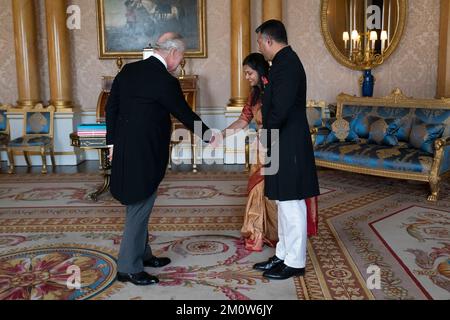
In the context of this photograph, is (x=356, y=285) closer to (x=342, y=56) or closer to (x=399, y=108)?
(x=399, y=108)

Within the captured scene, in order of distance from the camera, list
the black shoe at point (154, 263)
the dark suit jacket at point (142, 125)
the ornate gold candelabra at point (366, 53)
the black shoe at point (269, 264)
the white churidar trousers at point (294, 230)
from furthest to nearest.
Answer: the ornate gold candelabra at point (366, 53) → the black shoe at point (154, 263) → the black shoe at point (269, 264) → the white churidar trousers at point (294, 230) → the dark suit jacket at point (142, 125)

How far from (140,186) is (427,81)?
6.31m

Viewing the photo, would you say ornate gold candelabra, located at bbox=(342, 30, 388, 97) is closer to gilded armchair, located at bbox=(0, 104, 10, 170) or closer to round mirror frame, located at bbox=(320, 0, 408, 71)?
round mirror frame, located at bbox=(320, 0, 408, 71)

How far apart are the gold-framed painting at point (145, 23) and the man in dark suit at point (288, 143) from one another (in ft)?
16.6

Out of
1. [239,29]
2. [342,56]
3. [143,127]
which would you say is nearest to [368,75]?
[342,56]

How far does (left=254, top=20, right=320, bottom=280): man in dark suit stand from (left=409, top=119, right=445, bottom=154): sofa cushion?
3031 millimetres

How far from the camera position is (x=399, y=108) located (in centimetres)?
635

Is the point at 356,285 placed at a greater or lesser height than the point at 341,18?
lesser

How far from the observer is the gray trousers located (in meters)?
3.11

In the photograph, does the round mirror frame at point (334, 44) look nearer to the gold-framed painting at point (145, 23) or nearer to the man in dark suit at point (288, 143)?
the gold-framed painting at point (145, 23)

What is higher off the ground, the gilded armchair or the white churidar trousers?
the gilded armchair

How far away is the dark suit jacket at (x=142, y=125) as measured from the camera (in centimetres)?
294

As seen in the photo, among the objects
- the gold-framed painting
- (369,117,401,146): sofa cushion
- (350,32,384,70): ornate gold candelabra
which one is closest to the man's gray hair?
(369,117,401,146): sofa cushion

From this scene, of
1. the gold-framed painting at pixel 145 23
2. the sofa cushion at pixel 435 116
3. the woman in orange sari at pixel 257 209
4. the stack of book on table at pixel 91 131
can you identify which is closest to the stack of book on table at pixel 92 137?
the stack of book on table at pixel 91 131
